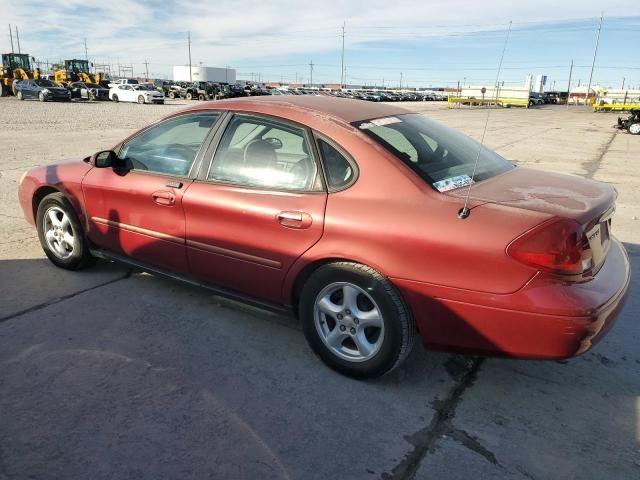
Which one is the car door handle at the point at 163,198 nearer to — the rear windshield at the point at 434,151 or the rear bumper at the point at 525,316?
the rear windshield at the point at 434,151

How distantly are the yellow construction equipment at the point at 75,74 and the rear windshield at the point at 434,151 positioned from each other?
156 ft

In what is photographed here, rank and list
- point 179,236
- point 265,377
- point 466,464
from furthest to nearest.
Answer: point 179,236
point 265,377
point 466,464

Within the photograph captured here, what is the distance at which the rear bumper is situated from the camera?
2256mm

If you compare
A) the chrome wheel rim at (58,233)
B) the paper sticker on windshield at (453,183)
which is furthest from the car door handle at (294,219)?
the chrome wheel rim at (58,233)

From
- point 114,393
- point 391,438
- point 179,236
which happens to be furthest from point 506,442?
point 179,236

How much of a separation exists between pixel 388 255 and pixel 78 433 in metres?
1.71

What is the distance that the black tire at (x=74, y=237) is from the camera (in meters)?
4.12

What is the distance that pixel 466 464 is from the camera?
2.22 metres

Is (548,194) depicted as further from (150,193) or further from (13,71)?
(13,71)

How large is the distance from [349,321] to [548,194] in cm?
127

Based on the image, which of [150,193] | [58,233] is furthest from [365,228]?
[58,233]

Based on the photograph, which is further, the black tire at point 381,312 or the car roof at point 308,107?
the car roof at point 308,107

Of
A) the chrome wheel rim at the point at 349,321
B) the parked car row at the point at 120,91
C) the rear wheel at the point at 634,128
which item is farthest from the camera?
the parked car row at the point at 120,91

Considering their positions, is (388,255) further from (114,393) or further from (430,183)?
(114,393)
